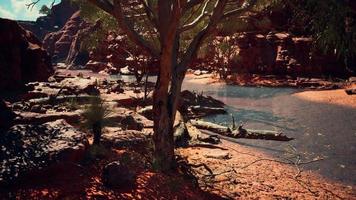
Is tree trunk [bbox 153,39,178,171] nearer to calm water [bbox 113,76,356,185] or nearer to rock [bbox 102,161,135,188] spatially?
rock [bbox 102,161,135,188]

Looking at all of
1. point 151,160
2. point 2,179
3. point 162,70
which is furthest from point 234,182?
point 2,179

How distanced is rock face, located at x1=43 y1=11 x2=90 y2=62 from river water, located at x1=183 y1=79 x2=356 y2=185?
69.9m

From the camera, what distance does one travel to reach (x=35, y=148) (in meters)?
5.64

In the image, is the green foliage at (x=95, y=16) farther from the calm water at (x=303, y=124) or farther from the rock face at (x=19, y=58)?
the calm water at (x=303, y=124)

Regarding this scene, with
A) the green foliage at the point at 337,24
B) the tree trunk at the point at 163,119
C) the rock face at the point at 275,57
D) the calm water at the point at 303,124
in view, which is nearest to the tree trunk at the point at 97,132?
the tree trunk at the point at 163,119

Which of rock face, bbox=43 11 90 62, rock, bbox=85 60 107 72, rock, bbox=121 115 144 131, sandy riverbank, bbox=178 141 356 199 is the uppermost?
rock face, bbox=43 11 90 62

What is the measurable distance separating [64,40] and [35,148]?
92.4 m

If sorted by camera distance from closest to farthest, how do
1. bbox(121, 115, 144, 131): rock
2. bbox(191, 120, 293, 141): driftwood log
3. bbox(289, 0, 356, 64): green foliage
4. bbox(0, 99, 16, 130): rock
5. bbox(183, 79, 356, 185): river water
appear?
bbox(289, 0, 356, 64): green foliage, bbox(0, 99, 16, 130): rock, bbox(183, 79, 356, 185): river water, bbox(121, 115, 144, 131): rock, bbox(191, 120, 293, 141): driftwood log

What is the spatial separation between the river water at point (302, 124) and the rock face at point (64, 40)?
2752 inches

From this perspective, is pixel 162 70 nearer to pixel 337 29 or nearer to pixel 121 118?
pixel 337 29

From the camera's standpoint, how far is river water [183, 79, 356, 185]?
11.5 metres

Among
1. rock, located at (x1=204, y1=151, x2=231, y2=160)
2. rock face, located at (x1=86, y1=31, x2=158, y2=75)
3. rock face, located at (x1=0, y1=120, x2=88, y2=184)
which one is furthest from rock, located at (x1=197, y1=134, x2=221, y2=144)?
rock face, located at (x1=86, y1=31, x2=158, y2=75)

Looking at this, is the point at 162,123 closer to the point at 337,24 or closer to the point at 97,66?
the point at 337,24

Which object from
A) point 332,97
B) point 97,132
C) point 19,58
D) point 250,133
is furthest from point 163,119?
point 332,97
